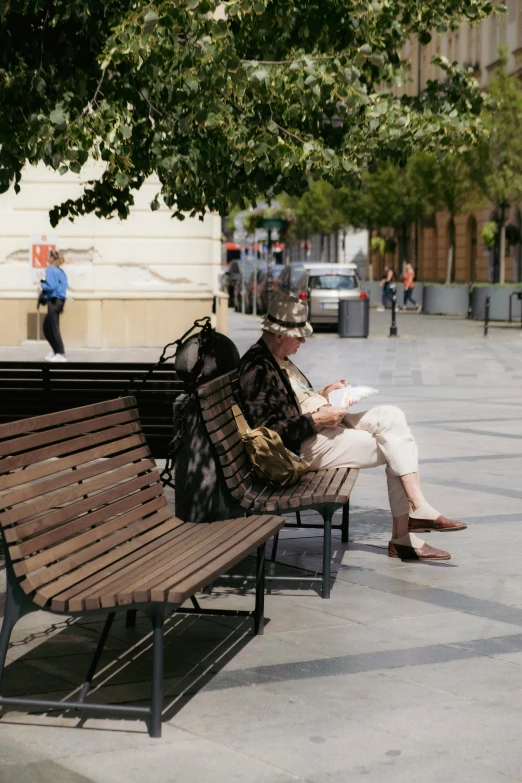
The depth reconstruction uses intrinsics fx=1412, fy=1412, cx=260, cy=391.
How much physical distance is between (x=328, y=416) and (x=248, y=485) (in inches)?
24.4

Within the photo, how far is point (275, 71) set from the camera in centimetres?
597

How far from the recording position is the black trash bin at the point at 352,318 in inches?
1148

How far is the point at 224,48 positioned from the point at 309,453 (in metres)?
2.29

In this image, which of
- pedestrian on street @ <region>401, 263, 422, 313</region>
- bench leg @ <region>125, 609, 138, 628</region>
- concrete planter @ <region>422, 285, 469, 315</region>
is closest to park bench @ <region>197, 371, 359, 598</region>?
bench leg @ <region>125, 609, 138, 628</region>

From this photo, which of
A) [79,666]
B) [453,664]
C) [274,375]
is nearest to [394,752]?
[453,664]

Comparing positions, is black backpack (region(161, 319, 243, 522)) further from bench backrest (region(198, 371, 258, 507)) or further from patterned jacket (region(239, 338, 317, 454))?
patterned jacket (region(239, 338, 317, 454))

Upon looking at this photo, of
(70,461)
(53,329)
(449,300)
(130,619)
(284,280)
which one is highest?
(70,461)

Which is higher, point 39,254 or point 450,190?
point 450,190

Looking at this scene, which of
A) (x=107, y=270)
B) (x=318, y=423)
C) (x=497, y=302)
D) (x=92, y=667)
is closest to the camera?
(x=92, y=667)

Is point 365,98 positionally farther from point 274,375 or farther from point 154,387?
point 154,387

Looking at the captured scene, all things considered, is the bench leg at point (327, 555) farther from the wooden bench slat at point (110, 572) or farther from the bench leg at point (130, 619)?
the bench leg at point (130, 619)

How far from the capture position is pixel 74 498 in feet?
15.8

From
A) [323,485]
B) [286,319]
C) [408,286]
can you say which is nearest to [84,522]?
[323,485]

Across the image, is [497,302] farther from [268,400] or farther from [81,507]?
[81,507]
